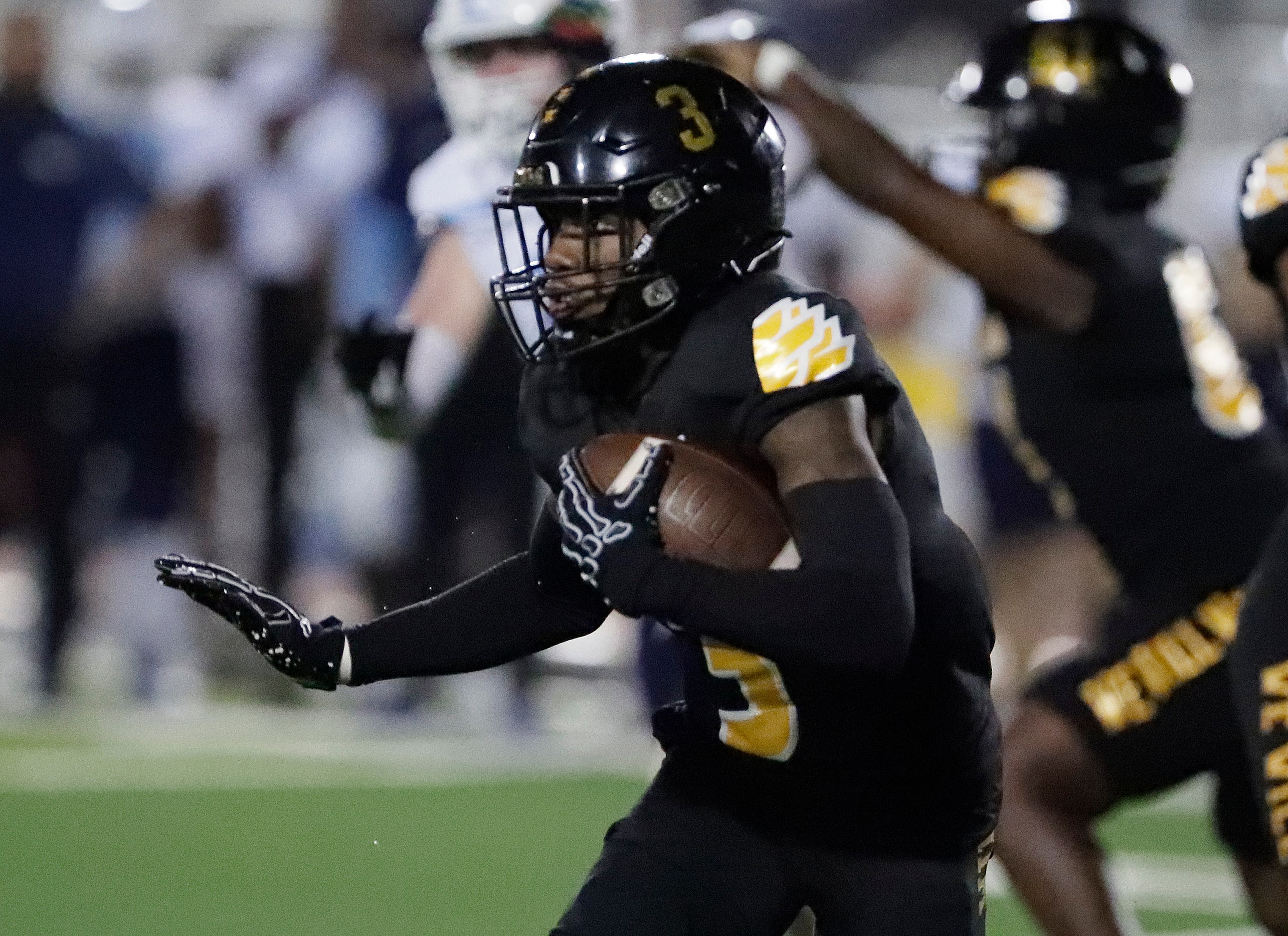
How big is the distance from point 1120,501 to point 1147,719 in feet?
1.42

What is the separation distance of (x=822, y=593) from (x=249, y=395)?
624cm

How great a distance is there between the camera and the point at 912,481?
2961 millimetres

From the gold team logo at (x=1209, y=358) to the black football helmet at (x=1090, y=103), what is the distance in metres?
0.21

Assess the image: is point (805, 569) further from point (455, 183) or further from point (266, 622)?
point (455, 183)

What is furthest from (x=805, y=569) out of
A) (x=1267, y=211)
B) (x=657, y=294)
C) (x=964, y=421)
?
(x=964, y=421)

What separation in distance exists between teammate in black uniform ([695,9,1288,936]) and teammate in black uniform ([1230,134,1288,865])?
61cm

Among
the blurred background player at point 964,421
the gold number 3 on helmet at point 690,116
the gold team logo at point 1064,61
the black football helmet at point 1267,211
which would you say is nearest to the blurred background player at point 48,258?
the blurred background player at point 964,421

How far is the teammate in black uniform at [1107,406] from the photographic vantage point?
4.07m

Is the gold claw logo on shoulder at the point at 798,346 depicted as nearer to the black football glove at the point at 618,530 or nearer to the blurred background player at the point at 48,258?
the black football glove at the point at 618,530

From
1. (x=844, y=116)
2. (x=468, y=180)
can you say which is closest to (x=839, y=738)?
(x=844, y=116)

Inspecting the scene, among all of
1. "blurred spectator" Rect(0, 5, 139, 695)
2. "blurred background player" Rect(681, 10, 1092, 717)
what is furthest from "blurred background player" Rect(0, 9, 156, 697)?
"blurred background player" Rect(681, 10, 1092, 717)

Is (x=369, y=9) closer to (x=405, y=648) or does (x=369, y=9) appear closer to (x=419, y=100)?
(x=419, y=100)

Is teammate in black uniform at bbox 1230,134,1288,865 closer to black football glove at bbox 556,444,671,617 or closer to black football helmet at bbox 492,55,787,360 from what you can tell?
black football helmet at bbox 492,55,787,360

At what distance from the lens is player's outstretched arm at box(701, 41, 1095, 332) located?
4.21m
